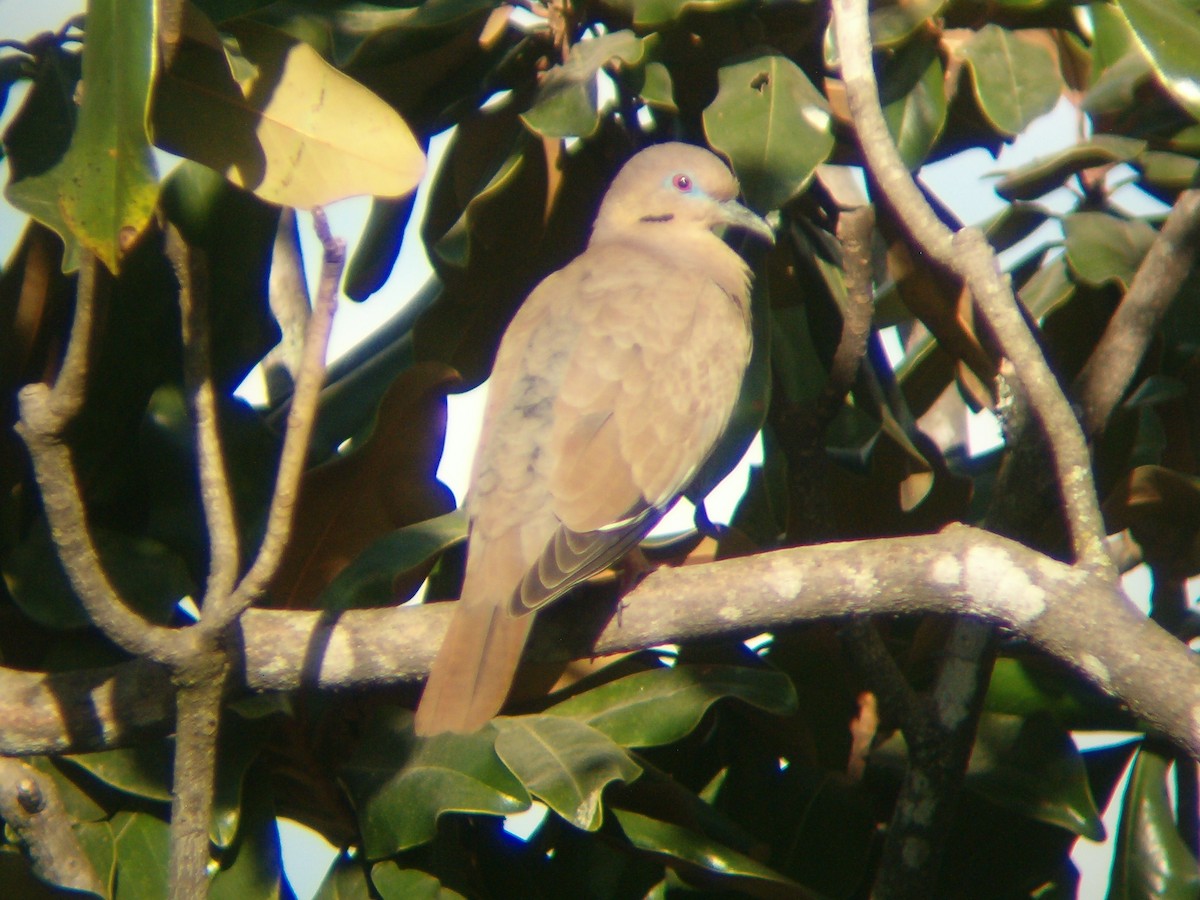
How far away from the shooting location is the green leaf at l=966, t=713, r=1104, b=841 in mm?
2611

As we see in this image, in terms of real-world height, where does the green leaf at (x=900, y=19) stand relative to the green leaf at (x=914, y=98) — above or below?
above

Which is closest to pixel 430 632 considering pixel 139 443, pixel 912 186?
pixel 139 443

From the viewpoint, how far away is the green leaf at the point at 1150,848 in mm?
2742

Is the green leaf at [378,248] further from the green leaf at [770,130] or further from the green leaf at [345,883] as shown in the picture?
the green leaf at [345,883]

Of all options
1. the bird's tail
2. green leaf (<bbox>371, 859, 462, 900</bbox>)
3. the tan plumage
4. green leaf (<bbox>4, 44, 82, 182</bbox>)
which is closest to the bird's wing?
the tan plumage

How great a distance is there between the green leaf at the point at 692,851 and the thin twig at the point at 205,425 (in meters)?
0.98

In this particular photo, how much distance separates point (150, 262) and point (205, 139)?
2.11 ft

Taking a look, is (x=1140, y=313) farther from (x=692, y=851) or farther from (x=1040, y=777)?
(x=692, y=851)

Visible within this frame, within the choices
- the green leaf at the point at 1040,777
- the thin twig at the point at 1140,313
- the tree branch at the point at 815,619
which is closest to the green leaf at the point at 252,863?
the tree branch at the point at 815,619

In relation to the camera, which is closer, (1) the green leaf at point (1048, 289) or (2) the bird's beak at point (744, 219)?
(1) the green leaf at point (1048, 289)

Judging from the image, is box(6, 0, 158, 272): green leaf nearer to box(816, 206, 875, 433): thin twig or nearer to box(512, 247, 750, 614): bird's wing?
box(512, 247, 750, 614): bird's wing

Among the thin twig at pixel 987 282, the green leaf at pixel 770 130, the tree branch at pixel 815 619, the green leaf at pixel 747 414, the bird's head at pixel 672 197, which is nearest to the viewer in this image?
the tree branch at pixel 815 619

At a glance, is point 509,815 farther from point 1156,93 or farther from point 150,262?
point 1156,93

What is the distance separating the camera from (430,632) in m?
2.47
